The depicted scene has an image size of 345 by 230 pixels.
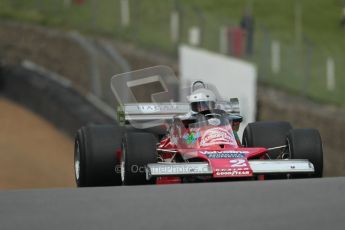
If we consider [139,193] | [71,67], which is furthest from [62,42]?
[139,193]

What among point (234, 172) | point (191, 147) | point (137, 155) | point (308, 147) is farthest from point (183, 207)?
point (191, 147)

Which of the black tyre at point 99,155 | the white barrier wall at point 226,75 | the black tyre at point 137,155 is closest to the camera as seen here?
the black tyre at point 137,155

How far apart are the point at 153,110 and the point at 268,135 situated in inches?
52.6

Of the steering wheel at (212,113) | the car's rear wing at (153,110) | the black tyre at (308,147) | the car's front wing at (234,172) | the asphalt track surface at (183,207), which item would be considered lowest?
the asphalt track surface at (183,207)

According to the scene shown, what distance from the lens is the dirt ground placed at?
21656 millimetres

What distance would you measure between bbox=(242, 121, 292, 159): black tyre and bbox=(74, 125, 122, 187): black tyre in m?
1.37

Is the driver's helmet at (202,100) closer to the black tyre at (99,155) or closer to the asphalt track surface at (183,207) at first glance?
the black tyre at (99,155)

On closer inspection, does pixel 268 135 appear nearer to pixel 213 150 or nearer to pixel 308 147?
pixel 308 147

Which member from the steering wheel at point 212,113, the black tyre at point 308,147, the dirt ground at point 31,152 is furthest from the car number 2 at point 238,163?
the dirt ground at point 31,152

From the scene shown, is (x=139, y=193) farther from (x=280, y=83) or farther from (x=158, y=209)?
(x=280, y=83)

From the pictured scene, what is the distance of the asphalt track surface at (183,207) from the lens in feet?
26.3

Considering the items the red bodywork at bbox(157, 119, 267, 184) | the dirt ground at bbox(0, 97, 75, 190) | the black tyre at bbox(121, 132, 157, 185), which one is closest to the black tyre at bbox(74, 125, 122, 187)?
the red bodywork at bbox(157, 119, 267, 184)

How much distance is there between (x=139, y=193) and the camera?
9.26 meters

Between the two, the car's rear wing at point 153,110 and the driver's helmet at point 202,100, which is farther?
the car's rear wing at point 153,110
